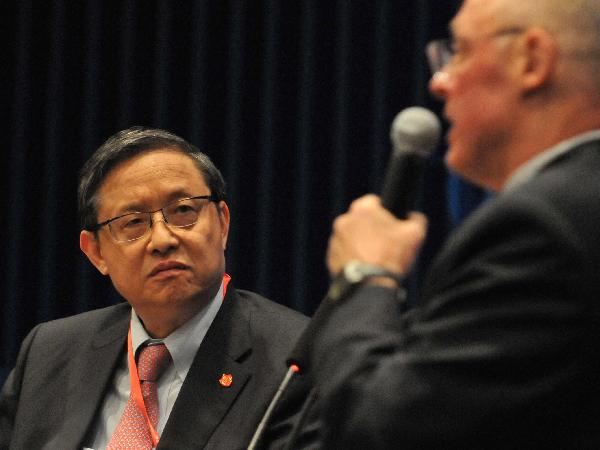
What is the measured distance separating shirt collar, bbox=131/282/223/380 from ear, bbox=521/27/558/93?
137cm

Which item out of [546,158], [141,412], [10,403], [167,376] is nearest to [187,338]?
[167,376]

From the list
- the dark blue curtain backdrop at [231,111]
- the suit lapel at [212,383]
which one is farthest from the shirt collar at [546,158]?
the dark blue curtain backdrop at [231,111]

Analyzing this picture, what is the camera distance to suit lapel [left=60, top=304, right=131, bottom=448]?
235cm

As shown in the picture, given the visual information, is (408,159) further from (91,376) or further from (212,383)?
(91,376)

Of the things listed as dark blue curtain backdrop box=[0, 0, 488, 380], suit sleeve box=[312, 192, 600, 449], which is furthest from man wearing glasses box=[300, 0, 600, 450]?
dark blue curtain backdrop box=[0, 0, 488, 380]

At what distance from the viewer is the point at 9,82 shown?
4.10 m

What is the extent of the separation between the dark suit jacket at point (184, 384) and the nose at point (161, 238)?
0.19 m

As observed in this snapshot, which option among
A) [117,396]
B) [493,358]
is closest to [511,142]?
[493,358]

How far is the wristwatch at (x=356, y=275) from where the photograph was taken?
1.20 metres

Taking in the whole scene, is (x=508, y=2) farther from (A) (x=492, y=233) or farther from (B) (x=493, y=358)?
(B) (x=493, y=358)

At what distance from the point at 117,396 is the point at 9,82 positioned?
6.71 ft

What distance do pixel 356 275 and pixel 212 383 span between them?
1.16 meters

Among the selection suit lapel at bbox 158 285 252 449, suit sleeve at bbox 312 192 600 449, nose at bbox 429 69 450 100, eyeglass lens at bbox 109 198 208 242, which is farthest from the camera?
eyeglass lens at bbox 109 198 208 242

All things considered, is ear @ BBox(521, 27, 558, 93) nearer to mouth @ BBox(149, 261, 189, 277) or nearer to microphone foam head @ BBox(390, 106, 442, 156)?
microphone foam head @ BBox(390, 106, 442, 156)
